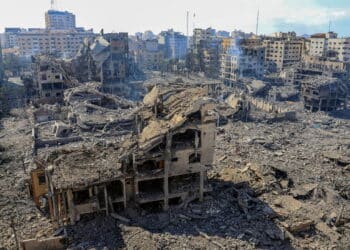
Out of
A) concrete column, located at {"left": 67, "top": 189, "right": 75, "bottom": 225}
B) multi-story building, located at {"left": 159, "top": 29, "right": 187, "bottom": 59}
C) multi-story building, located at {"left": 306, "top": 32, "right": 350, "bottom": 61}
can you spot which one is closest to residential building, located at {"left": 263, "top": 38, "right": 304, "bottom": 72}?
multi-story building, located at {"left": 306, "top": 32, "right": 350, "bottom": 61}

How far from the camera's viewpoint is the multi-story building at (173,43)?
137250 mm

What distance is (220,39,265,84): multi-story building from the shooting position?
84.8 m

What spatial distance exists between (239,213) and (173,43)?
120 metres

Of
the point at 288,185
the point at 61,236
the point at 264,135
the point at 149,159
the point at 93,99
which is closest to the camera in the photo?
the point at 61,236

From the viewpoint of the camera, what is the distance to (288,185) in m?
30.2

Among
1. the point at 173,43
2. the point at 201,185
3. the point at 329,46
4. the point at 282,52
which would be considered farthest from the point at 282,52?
the point at 201,185

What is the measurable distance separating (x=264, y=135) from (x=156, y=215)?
2576cm

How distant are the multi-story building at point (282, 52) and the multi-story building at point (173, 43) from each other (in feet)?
154

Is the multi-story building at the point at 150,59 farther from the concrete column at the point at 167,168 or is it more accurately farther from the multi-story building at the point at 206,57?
the concrete column at the point at 167,168

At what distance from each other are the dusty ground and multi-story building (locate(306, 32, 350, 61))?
66.2m

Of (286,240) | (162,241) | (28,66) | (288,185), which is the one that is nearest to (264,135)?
(288,185)

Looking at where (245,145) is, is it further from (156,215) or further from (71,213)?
(71,213)

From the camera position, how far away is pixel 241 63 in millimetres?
84812

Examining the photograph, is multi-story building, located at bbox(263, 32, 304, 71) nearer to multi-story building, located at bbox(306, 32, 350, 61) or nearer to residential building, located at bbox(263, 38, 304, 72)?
residential building, located at bbox(263, 38, 304, 72)
